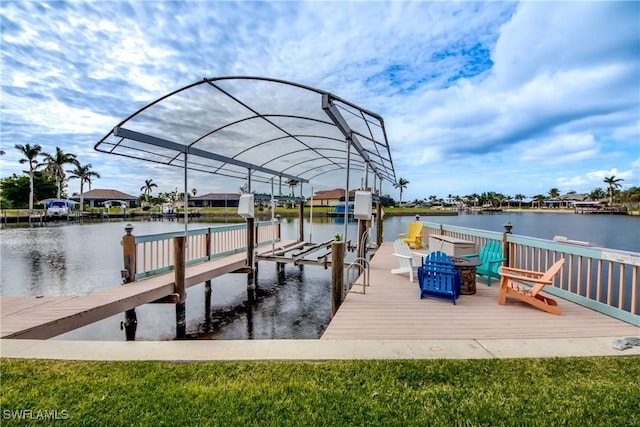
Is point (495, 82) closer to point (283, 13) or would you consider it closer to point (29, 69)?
point (283, 13)

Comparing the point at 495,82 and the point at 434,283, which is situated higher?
the point at 495,82

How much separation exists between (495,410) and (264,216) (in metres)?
49.8

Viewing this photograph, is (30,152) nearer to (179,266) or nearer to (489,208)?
(179,266)

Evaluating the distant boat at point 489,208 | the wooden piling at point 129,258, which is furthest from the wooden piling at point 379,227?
the distant boat at point 489,208

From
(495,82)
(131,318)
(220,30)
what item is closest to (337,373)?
(131,318)

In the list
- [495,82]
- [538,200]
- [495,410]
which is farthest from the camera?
[538,200]

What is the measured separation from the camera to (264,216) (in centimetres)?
5088

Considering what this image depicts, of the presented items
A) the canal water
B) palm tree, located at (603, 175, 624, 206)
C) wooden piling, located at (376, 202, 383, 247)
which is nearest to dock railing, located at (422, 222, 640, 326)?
the canal water

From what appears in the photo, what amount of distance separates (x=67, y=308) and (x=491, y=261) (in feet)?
24.0

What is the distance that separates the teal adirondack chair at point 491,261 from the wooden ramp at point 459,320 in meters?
0.76

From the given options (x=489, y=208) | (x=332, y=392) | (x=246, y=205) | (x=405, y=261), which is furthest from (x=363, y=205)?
(x=489, y=208)

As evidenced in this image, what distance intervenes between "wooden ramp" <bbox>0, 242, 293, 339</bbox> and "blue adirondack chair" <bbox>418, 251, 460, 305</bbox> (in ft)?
16.4

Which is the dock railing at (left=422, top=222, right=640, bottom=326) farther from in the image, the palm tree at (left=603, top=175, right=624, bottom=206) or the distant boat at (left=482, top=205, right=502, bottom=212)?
the distant boat at (left=482, top=205, right=502, bottom=212)

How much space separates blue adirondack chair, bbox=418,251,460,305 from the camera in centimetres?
488
